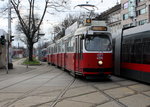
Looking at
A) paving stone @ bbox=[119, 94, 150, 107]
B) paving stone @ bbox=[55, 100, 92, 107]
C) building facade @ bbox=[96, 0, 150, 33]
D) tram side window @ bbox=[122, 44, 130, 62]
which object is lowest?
paving stone @ bbox=[55, 100, 92, 107]

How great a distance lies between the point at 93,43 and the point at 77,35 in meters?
1.61

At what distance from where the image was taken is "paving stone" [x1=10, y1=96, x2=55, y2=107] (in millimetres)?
8867

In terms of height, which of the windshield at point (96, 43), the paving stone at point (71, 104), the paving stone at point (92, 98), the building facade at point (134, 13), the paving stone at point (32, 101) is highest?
the building facade at point (134, 13)

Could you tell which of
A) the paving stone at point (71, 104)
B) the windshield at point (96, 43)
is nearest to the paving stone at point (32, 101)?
the paving stone at point (71, 104)

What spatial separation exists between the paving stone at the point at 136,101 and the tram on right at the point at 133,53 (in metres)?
3.50

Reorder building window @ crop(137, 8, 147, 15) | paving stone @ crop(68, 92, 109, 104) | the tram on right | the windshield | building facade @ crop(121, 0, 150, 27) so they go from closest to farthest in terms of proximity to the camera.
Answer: paving stone @ crop(68, 92, 109, 104) < the tram on right < the windshield < building facade @ crop(121, 0, 150, 27) < building window @ crop(137, 8, 147, 15)

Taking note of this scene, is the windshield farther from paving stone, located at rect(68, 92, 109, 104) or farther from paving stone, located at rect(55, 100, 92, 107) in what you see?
paving stone, located at rect(55, 100, 92, 107)

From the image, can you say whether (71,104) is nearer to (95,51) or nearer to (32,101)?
(32,101)

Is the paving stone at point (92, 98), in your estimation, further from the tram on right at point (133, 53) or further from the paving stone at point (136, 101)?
the tram on right at point (133, 53)

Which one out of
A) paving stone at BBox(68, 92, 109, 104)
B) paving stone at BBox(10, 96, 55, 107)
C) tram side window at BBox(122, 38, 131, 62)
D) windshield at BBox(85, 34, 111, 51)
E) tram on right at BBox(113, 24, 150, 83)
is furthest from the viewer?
tram side window at BBox(122, 38, 131, 62)

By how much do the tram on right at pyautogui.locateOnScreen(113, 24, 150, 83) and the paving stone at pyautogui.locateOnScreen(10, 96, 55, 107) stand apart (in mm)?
5620

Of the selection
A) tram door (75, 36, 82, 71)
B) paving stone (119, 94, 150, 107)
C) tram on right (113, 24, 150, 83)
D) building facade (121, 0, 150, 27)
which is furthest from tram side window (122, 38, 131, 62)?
building facade (121, 0, 150, 27)

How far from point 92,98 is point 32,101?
211 centimetres

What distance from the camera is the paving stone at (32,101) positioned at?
349 inches
